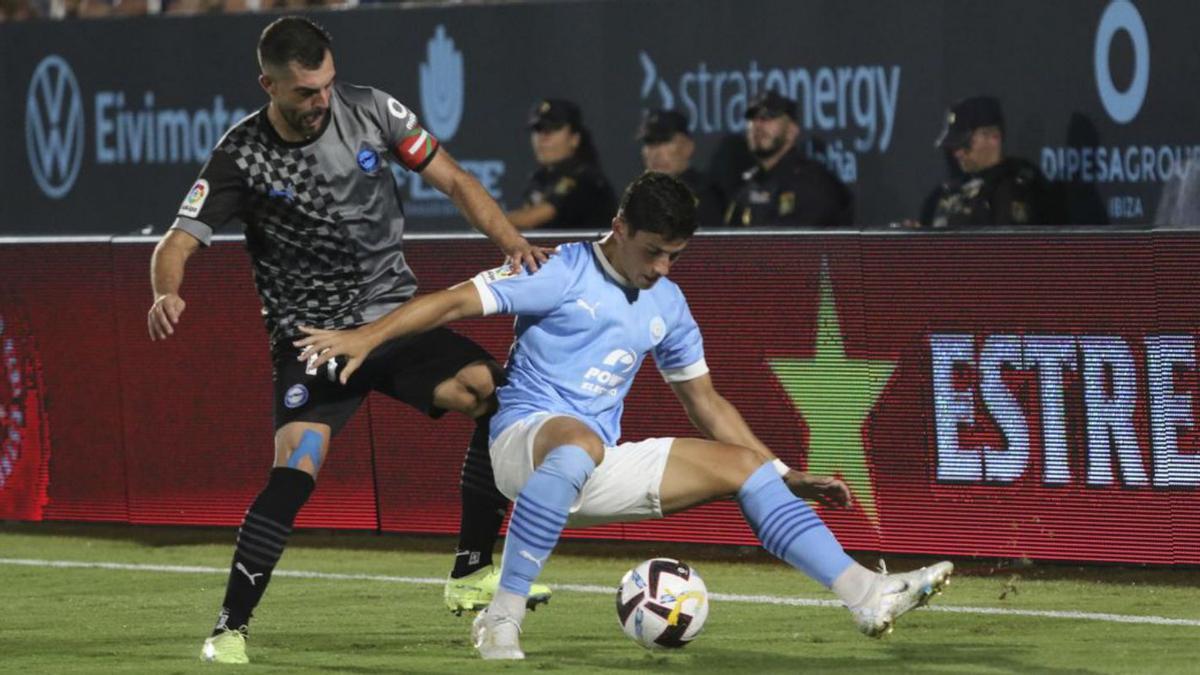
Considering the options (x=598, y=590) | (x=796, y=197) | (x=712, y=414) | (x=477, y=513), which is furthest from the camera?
(x=796, y=197)

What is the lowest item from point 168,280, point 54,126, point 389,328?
point 54,126

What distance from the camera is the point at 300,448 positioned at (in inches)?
298

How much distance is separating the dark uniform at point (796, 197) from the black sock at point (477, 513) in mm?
4302

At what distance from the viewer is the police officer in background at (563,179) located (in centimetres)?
1277

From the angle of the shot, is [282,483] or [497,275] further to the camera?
[282,483]

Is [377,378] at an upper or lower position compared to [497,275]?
lower

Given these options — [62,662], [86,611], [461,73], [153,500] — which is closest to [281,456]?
[62,662]

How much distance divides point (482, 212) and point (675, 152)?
522 centimetres

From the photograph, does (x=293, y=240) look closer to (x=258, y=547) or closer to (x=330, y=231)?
(x=330, y=231)

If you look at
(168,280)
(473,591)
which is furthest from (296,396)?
(473,591)

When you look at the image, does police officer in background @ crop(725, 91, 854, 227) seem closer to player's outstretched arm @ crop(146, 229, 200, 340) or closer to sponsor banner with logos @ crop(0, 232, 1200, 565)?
sponsor banner with logos @ crop(0, 232, 1200, 565)

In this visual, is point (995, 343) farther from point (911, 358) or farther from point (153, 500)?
point (153, 500)

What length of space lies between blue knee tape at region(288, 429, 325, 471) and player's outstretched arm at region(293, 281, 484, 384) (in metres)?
0.36

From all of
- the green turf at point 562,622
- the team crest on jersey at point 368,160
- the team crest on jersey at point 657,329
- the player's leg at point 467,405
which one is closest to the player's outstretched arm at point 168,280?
the team crest on jersey at point 368,160
